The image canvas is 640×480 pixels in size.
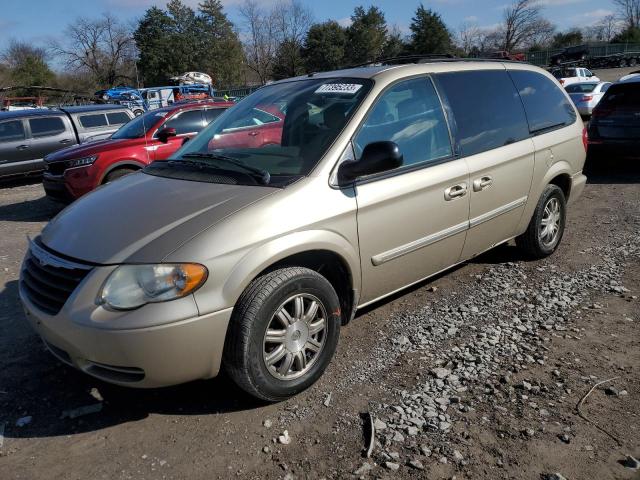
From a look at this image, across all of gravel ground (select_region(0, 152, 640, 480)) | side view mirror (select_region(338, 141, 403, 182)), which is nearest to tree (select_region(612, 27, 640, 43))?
gravel ground (select_region(0, 152, 640, 480))

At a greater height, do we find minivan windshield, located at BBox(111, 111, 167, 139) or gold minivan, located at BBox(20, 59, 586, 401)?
minivan windshield, located at BBox(111, 111, 167, 139)

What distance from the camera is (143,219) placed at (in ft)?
9.30

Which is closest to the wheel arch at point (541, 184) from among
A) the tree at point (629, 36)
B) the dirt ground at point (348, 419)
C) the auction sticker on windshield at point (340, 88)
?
the dirt ground at point (348, 419)

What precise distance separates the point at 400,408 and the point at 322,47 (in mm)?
52710

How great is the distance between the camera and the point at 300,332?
2.97 metres

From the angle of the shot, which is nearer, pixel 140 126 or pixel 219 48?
pixel 140 126

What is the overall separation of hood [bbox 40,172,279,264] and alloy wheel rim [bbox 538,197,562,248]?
10.5 feet

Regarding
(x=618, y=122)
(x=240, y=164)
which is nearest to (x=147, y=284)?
(x=240, y=164)

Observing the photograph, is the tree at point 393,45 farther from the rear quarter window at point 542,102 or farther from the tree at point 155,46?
the rear quarter window at point 542,102

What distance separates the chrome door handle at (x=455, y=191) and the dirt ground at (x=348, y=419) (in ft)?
3.12

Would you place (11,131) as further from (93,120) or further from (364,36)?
(364,36)

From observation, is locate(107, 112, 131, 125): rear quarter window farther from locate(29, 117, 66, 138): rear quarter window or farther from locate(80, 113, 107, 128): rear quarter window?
locate(29, 117, 66, 138): rear quarter window

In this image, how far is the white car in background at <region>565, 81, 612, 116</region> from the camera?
18.4 meters

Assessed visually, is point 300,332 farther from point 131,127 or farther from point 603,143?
point 603,143
